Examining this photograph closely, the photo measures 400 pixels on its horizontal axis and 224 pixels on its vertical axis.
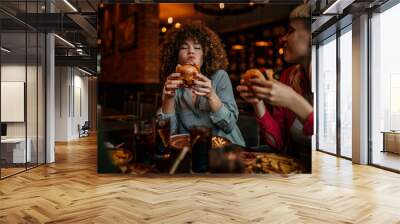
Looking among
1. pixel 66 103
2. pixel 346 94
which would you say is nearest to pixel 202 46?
pixel 346 94

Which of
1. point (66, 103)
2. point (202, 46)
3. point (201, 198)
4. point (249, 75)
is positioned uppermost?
point (202, 46)

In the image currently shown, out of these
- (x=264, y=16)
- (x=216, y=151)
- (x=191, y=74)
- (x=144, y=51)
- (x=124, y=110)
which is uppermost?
(x=264, y=16)

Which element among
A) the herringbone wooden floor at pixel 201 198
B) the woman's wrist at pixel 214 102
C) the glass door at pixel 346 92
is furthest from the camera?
the glass door at pixel 346 92

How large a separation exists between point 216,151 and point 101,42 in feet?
9.27

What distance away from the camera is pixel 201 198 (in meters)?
5.12

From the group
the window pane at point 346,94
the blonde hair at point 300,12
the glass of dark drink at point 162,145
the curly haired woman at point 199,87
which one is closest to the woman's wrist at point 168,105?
the curly haired woman at point 199,87

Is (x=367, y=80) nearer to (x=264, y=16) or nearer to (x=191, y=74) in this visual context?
(x=264, y=16)

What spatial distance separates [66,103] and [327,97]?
10622 millimetres

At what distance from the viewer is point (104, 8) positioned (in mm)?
6863

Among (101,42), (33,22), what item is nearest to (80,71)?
(33,22)

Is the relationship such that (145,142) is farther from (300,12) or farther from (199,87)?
(300,12)

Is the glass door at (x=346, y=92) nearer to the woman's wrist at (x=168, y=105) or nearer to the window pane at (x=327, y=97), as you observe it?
the window pane at (x=327, y=97)

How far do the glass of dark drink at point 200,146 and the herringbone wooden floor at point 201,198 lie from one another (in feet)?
0.79

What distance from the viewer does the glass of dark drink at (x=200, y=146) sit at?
6.72 meters
